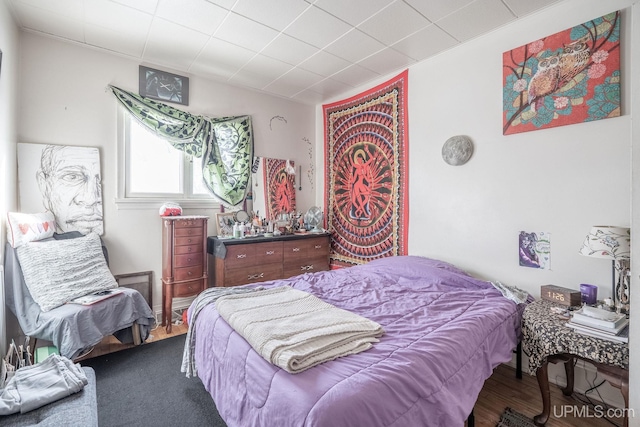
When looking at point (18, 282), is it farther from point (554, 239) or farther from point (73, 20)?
point (554, 239)

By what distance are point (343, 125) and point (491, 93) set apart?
185 cm

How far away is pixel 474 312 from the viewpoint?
1.82 m

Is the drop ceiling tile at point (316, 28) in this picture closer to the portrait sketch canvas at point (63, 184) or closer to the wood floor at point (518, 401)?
the portrait sketch canvas at point (63, 184)

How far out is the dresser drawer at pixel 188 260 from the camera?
304 cm

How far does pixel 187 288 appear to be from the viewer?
3107 millimetres

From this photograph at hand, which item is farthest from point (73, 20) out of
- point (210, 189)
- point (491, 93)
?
point (491, 93)

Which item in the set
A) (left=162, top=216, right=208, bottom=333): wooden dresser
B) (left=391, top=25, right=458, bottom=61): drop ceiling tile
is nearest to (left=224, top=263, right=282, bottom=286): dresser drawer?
(left=162, top=216, right=208, bottom=333): wooden dresser

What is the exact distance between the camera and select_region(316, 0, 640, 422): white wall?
6.51ft

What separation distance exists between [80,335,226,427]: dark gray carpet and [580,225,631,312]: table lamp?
244cm

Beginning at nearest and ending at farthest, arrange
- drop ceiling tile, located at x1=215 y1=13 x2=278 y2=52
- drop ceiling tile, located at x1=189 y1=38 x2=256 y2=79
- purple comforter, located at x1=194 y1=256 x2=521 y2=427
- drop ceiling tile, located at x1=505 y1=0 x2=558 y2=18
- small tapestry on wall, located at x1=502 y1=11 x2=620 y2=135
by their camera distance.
→ purple comforter, located at x1=194 y1=256 x2=521 y2=427 → small tapestry on wall, located at x1=502 y1=11 x2=620 y2=135 → drop ceiling tile, located at x1=505 y1=0 x2=558 y2=18 → drop ceiling tile, located at x1=215 y1=13 x2=278 y2=52 → drop ceiling tile, located at x1=189 y1=38 x2=256 y2=79

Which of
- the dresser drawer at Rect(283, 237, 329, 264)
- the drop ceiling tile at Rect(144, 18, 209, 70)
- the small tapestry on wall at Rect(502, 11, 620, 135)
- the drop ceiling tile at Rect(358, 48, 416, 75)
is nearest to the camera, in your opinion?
the small tapestry on wall at Rect(502, 11, 620, 135)

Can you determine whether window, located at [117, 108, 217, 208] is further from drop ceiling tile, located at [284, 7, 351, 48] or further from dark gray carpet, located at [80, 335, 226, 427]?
drop ceiling tile, located at [284, 7, 351, 48]

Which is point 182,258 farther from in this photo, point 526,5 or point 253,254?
point 526,5

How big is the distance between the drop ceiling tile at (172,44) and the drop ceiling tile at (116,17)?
0.27 feet
